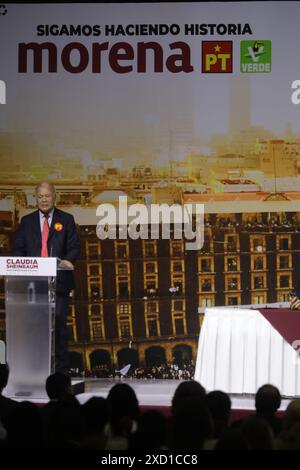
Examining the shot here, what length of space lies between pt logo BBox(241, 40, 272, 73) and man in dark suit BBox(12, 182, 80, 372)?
2644mm

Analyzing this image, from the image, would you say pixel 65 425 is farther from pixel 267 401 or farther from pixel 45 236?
pixel 45 236

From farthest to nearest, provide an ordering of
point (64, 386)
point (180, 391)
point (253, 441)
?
point (64, 386) → point (180, 391) → point (253, 441)

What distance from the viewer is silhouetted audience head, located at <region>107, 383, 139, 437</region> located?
4289 millimetres

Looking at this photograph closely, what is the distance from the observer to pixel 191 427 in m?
3.78

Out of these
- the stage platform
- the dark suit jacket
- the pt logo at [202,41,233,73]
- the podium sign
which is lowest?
the stage platform

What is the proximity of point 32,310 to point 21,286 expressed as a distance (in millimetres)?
186

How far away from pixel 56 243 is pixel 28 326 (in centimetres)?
95

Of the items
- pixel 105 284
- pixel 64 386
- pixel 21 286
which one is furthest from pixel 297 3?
pixel 64 386

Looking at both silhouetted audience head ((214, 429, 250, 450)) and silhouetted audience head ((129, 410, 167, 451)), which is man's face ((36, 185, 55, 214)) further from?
silhouetted audience head ((214, 429, 250, 450))

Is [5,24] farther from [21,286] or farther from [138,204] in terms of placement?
[21,286]

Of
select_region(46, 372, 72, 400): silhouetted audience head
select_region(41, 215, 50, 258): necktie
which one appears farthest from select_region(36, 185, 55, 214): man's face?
select_region(46, 372, 72, 400): silhouetted audience head

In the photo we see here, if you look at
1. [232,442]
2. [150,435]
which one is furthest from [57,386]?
[232,442]

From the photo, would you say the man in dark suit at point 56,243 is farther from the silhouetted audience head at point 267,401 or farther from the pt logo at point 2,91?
the silhouetted audience head at point 267,401

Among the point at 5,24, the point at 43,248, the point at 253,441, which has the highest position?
the point at 5,24
